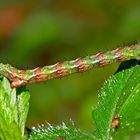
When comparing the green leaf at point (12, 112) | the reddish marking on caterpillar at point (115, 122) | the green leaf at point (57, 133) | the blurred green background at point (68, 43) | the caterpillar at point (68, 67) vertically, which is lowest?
the reddish marking on caterpillar at point (115, 122)

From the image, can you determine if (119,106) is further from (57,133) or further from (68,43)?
(68,43)


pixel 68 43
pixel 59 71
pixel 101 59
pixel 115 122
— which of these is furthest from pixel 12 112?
pixel 68 43

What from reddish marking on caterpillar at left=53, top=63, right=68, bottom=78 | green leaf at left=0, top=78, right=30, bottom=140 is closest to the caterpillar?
reddish marking on caterpillar at left=53, top=63, right=68, bottom=78

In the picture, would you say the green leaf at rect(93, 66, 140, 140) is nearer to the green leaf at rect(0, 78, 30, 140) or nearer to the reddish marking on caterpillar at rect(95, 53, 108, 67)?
the green leaf at rect(0, 78, 30, 140)

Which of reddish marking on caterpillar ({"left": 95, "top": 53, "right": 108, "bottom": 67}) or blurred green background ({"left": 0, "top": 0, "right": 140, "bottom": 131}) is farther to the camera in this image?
blurred green background ({"left": 0, "top": 0, "right": 140, "bottom": 131})

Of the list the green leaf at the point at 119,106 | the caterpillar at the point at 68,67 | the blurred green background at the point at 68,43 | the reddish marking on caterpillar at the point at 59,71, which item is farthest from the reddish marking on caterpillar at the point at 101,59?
the blurred green background at the point at 68,43

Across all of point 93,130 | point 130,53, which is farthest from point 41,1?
point 93,130

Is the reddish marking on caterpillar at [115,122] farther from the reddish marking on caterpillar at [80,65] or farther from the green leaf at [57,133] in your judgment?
the reddish marking on caterpillar at [80,65]
